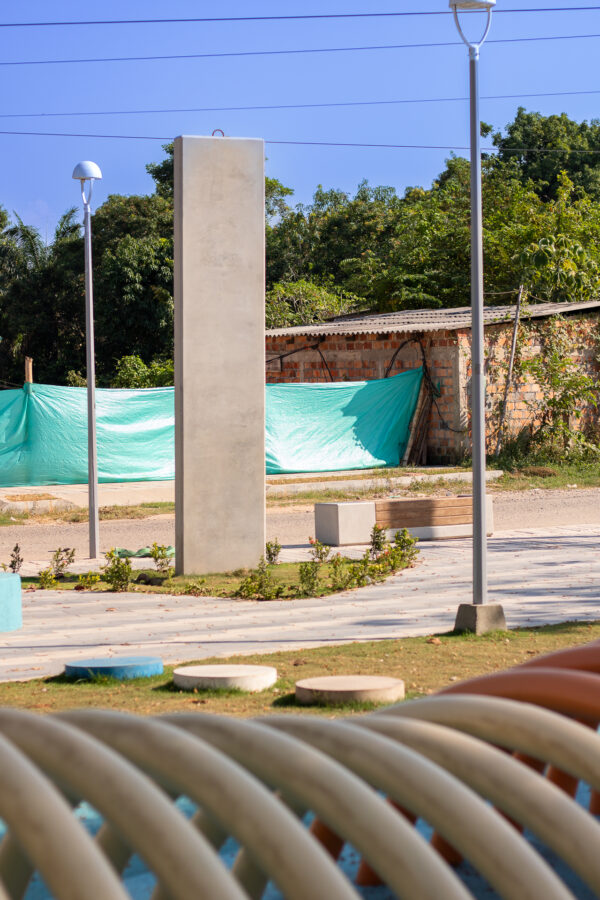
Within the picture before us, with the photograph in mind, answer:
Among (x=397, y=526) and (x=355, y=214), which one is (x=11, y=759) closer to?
(x=397, y=526)

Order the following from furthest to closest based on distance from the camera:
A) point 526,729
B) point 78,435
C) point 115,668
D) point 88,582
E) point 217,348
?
point 78,435 < point 217,348 < point 88,582 < point 115,668 < point 526,729

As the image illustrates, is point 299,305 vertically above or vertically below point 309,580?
above

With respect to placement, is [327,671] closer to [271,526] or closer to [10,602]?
[10,602]

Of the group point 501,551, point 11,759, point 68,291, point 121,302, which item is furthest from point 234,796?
point 68,291

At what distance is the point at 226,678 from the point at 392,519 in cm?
732

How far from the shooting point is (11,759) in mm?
2047

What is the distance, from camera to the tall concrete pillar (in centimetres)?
1149

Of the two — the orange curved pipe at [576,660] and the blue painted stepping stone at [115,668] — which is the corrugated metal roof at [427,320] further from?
the orange curved pipe at [576,660]

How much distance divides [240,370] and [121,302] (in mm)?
26354

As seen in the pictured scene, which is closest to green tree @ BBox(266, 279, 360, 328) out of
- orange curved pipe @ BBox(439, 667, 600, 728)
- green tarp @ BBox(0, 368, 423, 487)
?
green tarp @ BBox(0, 368, 423, 487)

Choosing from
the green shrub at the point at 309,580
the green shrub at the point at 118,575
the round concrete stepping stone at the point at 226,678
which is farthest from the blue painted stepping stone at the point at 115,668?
the green shrub at the point at 118,575

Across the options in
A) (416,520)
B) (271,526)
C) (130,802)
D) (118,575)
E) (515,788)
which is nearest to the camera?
(130,802)

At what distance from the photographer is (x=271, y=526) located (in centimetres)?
1611

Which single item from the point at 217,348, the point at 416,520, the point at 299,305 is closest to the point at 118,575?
the point at 217,348
